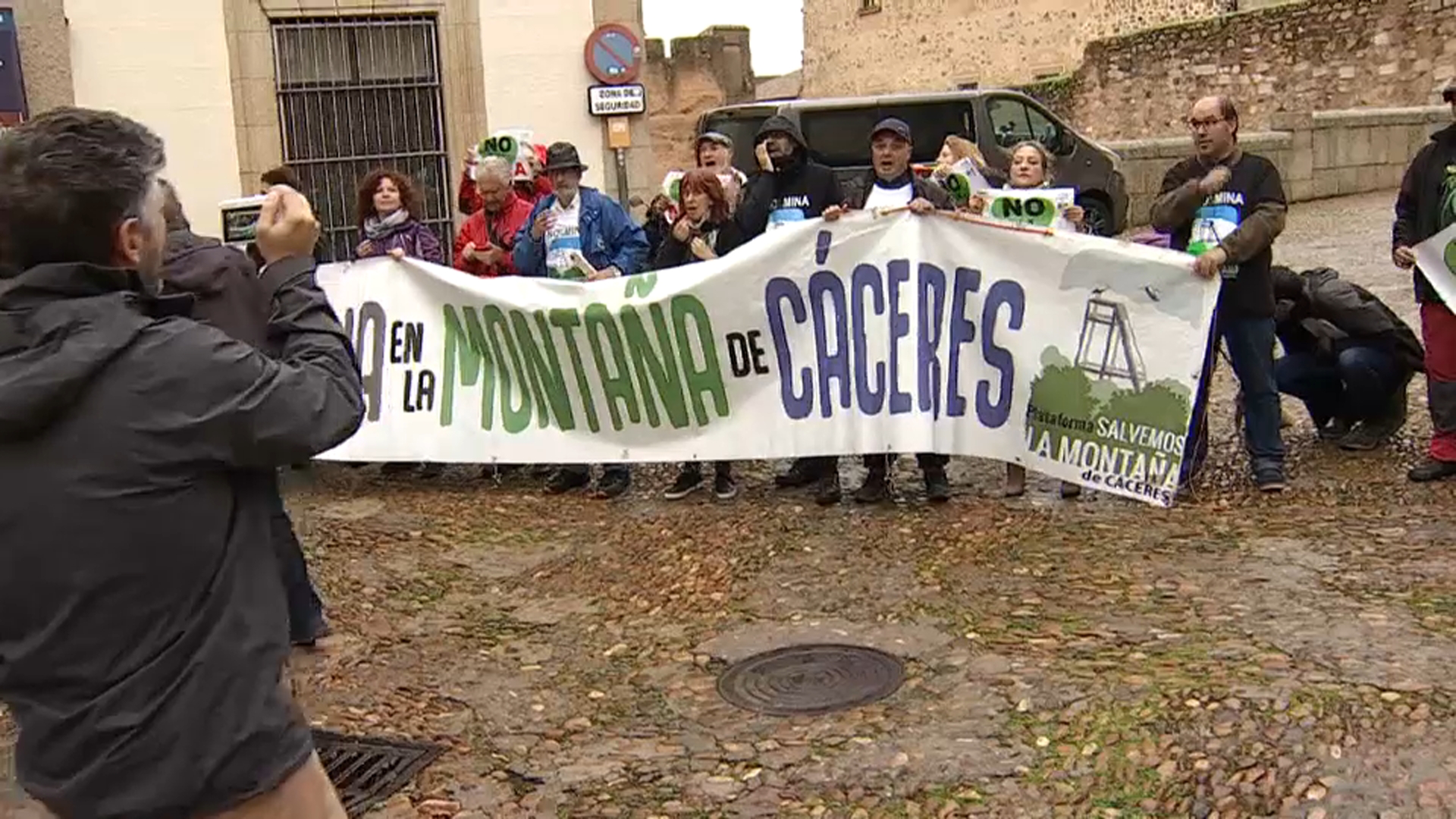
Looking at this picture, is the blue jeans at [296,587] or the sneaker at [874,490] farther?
the sneaker at [874,490]

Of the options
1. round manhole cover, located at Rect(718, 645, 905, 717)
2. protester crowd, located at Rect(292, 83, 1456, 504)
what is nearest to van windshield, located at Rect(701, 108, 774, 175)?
protester crowd, located at Rect(292, 83, 1456, 504)

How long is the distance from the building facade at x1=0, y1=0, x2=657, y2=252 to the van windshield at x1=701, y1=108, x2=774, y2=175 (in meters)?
4.58

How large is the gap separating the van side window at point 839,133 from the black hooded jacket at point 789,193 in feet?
34.8

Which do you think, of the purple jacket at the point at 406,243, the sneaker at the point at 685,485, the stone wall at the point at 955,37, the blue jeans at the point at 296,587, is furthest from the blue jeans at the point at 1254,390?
the stone wall at the point at 955,37

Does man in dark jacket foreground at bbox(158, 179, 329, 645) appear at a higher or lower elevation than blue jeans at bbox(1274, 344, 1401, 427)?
higher

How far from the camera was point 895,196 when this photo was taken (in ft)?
21.6

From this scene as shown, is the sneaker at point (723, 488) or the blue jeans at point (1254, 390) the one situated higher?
the blue jeans at point (1254, 390)

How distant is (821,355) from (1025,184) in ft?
4.30

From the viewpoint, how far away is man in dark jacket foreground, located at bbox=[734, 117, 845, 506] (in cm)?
674

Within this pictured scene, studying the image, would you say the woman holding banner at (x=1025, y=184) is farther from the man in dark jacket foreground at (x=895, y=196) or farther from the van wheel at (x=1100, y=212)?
the van wheel at (x=1100, y=212)

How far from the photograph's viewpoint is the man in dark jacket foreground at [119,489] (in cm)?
199

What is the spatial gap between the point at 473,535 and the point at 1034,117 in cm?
1298

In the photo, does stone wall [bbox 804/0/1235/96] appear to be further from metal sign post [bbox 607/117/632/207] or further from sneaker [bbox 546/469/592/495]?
sneaker [bbox 546/469/592/495]

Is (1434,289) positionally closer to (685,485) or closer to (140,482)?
(685,485)
